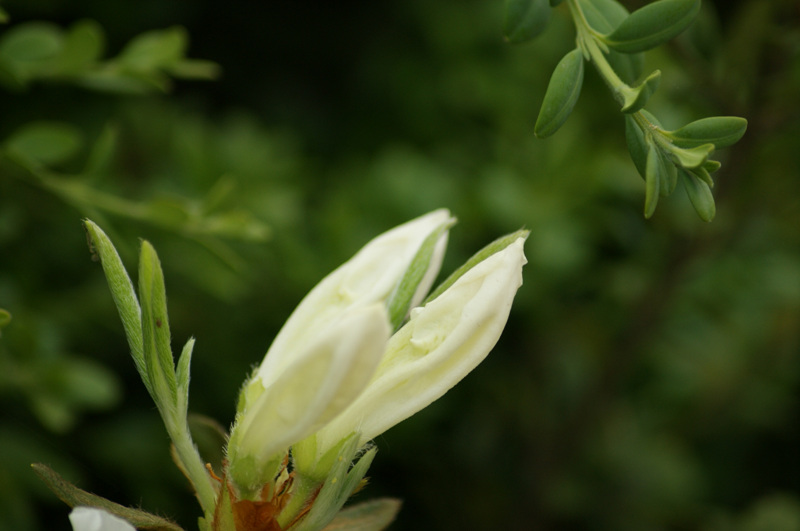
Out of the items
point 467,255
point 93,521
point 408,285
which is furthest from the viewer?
point 467,255

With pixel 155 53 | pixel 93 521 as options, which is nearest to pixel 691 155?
pixel 93 521

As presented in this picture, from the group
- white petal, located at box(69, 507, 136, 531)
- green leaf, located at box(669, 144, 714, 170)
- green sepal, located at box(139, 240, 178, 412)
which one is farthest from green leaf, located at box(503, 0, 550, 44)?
white petal, located at box(69, 507, 136, 531)

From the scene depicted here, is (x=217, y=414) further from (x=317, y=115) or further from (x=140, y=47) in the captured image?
(x=317, y=115)

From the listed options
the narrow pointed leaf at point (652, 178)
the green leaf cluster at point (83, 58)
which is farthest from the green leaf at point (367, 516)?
the green leaf cluster at point (83, 58)

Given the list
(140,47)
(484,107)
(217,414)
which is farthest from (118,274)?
(484,107)

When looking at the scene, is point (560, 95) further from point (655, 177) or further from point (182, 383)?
point (182, 383)

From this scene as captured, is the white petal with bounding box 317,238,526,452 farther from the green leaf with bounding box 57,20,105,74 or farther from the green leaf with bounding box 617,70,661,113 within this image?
the green leaf with bounding box 57,20,105,74
